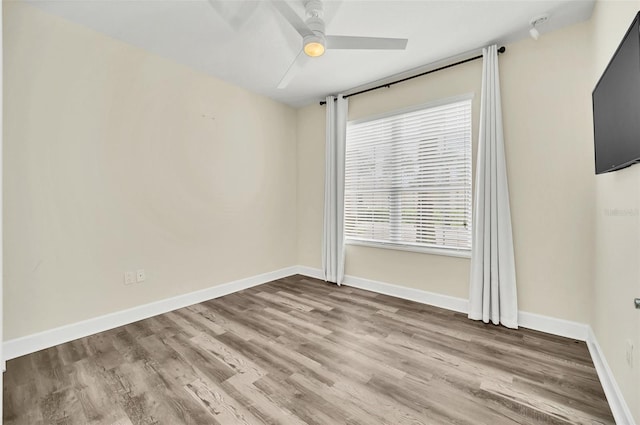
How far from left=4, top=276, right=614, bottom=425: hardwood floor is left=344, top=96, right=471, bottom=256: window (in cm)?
96

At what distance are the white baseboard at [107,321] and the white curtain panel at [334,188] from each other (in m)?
1.17

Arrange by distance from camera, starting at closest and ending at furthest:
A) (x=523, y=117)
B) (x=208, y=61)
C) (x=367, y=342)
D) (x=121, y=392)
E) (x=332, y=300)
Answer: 1. (x=121, y=392)
2. (x=367, y=342)
3. (x=523, y=117)
4. (x=208, y=61)
5. (x=332, y=300)

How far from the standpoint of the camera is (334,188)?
3990 mm

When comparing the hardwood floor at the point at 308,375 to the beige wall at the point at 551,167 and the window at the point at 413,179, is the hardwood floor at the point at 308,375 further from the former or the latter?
the window at the point at 413,179

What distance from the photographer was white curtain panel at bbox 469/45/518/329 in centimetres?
265

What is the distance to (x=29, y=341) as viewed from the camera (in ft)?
7.34

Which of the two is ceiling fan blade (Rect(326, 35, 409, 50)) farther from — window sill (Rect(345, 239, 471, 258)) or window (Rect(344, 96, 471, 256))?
window sill (Rect(345, 239, 471, 258))

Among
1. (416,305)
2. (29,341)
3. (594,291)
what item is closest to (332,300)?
(416,305)

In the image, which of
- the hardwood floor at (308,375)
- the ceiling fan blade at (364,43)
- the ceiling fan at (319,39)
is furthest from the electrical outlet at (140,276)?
the ceiling fan blade at (364,43)

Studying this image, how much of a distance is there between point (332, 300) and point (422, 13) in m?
2.96

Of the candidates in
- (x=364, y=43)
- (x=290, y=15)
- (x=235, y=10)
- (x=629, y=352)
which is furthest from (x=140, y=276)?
(x=629, y=352)

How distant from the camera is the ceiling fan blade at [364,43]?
2096 millimetres

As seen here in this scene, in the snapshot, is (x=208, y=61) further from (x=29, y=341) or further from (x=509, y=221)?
(x=509, y=221)

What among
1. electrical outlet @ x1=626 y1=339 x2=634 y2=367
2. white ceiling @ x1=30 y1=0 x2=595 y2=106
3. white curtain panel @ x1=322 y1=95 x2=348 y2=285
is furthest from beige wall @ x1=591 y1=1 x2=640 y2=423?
white curtain panel @ x1=322 y1=95 x2=348 y2=285
